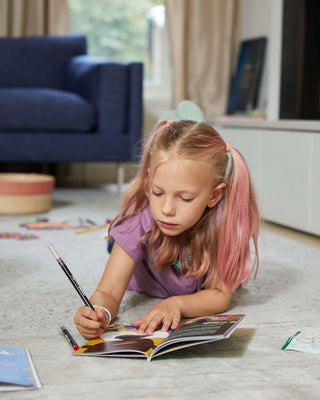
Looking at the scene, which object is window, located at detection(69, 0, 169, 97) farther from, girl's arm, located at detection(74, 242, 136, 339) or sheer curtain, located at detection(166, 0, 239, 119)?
girl's arm, located at detection(74, 242, 136, 339)

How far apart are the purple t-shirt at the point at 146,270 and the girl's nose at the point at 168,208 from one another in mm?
151

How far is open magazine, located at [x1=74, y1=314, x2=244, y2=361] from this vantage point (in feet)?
3.14

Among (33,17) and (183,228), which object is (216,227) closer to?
(183,228)

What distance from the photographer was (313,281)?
155 centimetres

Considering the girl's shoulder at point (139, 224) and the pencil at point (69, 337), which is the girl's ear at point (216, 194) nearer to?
the girl's shoulder at point (139, 224)

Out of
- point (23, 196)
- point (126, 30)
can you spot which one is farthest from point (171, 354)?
point (126, 30)

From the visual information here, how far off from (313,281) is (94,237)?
0.84 metres

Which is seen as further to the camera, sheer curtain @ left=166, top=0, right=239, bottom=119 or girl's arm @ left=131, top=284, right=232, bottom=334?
sheer curtain @ left=166, top=0, right=239, bottom=119

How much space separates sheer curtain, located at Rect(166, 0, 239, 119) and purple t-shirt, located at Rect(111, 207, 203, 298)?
2.50 metres

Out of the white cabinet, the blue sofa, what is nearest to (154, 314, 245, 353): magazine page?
the white cabinet

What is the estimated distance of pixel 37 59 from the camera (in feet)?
11.2

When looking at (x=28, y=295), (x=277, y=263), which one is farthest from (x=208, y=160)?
(x=277, y=263)

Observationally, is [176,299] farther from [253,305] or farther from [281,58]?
[281,58]

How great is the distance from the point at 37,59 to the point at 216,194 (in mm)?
2512
